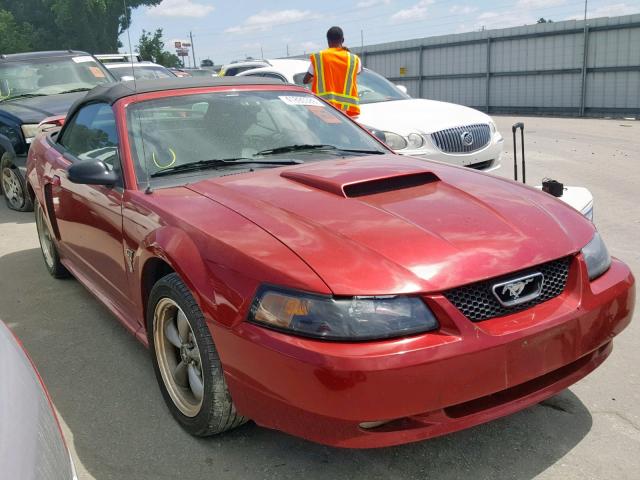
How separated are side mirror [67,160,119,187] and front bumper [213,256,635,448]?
1221mm

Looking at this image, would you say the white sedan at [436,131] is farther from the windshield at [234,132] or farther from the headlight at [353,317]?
the headlight at [353,317]

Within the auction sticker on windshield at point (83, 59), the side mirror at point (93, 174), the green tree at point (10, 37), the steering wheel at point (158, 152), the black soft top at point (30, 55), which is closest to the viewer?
the side mirror at point (93, 174)

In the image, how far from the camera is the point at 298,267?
220 centimetres

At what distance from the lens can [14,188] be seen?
7762 mm

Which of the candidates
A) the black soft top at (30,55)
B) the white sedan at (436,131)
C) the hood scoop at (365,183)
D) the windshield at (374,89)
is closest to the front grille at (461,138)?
the white sedan at (436,131)

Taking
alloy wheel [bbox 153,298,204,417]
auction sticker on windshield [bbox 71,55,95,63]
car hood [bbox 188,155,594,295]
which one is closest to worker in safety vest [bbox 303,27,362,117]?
auction sticker on windshield [bbox 71,55,95,63]

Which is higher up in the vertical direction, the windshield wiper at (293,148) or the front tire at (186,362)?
the windshield wiper at (293,148)

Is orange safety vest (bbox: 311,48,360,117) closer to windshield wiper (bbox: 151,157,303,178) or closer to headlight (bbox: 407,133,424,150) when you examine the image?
headlight (bbox: 407,133,424,150)

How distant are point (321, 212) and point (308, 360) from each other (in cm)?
75

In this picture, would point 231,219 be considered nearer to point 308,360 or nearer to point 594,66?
point 308,360

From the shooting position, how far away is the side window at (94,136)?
11.6ft

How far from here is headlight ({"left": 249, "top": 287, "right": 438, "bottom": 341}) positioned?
2074 mm

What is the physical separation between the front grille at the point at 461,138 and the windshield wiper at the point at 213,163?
4028 millimetres

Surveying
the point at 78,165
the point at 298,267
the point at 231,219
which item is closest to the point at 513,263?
the point at 298,267
